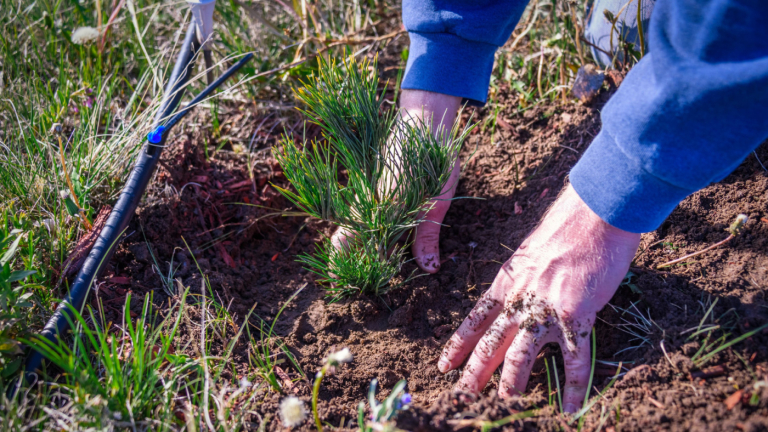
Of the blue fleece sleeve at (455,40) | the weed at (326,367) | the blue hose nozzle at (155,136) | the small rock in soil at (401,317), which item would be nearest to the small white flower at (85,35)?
the blue hose nozzle at (155,136)

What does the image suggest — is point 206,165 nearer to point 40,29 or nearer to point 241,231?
point 241,231

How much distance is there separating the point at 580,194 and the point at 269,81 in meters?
1.75

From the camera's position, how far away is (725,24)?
3.51 feet

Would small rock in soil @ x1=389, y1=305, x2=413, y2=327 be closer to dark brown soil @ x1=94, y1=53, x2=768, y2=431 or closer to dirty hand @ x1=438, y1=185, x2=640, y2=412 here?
dark brown soil @ x1=94, y1=53, x2=768, y2=431

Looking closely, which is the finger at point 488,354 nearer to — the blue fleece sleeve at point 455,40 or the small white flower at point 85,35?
the blue fleece sleeve at point 455,40

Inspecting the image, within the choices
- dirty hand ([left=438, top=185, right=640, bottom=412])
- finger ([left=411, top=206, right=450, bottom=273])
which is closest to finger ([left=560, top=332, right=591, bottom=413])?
dirty hand ([left=438, top=185, right=640, bottom=412])

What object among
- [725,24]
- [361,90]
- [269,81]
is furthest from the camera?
[269,81]

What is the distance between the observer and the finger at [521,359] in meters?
1.37

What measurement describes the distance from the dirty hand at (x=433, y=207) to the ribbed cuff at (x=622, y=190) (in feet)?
1.73

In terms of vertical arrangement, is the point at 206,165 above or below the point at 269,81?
below

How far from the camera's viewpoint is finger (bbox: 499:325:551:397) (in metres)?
1.37

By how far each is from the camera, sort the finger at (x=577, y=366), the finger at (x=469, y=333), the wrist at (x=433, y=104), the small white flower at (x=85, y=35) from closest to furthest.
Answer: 1. the finger at (x=577, y=366)
2. the finger at (x=469, y=333)
3. the wrist at (x=433, y=104)
4. the small white flower at (x=85, y=35)

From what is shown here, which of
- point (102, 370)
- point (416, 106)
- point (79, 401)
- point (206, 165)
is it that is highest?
point (416, 106)

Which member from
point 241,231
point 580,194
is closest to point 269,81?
point 241,231
